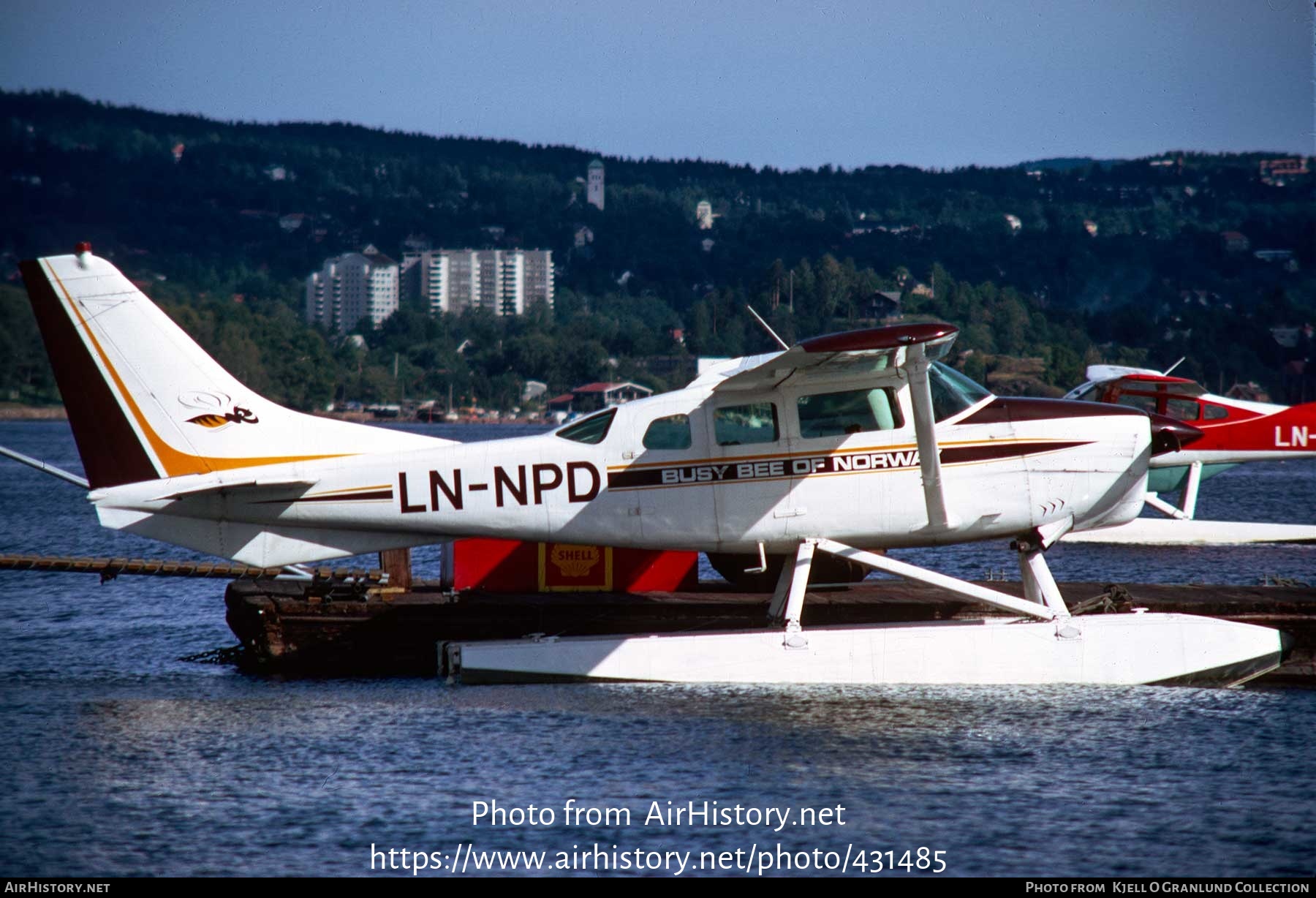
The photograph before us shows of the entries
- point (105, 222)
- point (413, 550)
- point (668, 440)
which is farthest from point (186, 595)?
point (105, 222)

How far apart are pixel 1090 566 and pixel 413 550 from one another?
1522cm

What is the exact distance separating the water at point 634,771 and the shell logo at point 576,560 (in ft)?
6.04

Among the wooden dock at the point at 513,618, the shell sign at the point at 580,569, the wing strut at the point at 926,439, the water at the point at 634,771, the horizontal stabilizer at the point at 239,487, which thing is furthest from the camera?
the shell sign at the point at 580,569

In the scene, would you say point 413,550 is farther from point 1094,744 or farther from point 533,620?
point 1094,744

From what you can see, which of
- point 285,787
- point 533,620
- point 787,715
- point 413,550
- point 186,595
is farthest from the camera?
point 413,550

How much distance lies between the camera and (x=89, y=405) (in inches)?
505

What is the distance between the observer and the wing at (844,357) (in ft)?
37.7

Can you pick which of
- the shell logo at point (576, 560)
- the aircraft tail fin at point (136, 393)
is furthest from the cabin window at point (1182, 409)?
the aircraft tail fin at point (136, 393)

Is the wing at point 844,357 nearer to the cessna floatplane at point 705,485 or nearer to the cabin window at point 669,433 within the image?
the cessna floatplane at point 705,485

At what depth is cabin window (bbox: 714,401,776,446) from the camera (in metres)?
12.9

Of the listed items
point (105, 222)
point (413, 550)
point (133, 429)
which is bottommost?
point (413, 550)

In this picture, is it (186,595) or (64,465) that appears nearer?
(186,595)

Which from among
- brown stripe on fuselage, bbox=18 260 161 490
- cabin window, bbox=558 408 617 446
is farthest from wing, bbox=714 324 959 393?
brown stripe on fuselage, bbox=18 260 161 490

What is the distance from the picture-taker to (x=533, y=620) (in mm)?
14156
